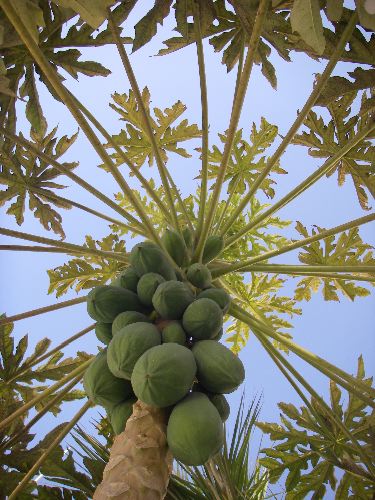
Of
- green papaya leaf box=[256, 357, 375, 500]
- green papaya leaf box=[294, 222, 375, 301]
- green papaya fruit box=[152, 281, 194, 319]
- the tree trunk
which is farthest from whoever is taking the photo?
green papaya leaf box=[294, 222, 375, 301]

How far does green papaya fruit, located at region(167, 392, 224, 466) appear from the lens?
4.80ft

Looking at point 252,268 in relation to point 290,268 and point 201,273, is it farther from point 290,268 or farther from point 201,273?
point 201,273

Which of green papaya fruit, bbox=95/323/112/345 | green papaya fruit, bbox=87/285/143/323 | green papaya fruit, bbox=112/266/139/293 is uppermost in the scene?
green papaya fruit, bbox=112/266/139/293

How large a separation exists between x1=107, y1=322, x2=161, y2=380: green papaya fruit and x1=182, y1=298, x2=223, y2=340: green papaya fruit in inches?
7.3

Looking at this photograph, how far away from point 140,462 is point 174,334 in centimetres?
47

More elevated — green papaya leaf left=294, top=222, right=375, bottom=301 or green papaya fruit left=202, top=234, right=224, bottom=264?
green papaya leaf left=294, top=222, right=375, bottom=301

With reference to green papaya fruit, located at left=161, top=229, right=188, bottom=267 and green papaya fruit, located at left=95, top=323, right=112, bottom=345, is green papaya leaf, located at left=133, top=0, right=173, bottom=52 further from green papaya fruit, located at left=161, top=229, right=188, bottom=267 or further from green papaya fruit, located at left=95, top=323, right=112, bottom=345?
green papaya fruit, located at left=95, top=323, right=112, bottom=345

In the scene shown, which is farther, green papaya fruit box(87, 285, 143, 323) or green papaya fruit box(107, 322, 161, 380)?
green papaya fruit box(87, 285, 143, 323)

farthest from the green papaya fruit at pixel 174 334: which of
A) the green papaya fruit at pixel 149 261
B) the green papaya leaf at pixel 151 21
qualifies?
the green papaya leaf at pixel 151 21

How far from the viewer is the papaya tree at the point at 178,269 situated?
162cm

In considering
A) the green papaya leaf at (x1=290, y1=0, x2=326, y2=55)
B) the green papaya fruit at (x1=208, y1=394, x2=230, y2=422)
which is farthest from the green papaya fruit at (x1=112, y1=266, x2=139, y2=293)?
the green papaya leaf at (x1=290, y1=0, x2=326, y2=55)

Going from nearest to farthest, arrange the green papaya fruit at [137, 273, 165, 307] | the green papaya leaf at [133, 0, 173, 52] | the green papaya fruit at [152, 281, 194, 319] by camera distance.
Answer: the green papaya fruit at [152, 281, 194, 319] < the green papaya fruit at [137, 273, 165, 307] < the green papaya leaf at [133, 0, 173, 52]

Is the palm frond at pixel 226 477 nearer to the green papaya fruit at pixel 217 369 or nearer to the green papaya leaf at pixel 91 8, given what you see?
the green papaya fruit at pixel 217 369

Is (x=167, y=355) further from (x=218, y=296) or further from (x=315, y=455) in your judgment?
(x=315, y=455)
